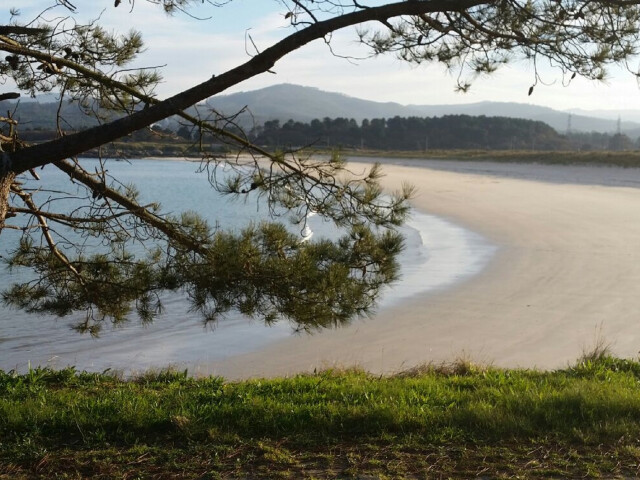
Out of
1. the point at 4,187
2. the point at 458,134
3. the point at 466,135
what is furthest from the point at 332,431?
the point at 466,135

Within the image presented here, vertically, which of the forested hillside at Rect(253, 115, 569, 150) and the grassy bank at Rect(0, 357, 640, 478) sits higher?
the forested hillside at Rect(253, 115, 569, 150)

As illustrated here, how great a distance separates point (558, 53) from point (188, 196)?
30896mm

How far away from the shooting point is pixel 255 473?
3838 mm

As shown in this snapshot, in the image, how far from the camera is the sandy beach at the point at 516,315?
27.3 feet

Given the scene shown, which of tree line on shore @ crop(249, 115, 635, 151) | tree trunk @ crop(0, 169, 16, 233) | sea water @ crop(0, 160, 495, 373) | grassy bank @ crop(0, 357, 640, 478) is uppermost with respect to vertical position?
tree line on shore @ crop(249, 115, 635, 151)

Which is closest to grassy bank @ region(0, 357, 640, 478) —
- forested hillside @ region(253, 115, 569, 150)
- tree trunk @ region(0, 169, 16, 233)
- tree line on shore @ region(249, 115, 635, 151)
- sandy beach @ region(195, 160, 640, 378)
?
tree trunk @ region(0, 169, 16, 233)

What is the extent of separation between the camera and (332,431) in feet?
14.5

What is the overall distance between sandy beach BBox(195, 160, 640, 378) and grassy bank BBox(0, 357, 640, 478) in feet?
8.38

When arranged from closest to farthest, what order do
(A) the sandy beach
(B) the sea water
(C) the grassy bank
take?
(C) the grassy bank < (A) the sandy beach < (B) the sea water

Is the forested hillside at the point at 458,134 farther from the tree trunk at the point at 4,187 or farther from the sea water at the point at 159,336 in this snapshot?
the tree trunk at the point at 4,187

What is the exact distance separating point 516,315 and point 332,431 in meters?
6.19

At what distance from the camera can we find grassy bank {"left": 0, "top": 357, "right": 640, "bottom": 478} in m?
3.91

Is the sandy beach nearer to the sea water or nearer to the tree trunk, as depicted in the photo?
the sea water

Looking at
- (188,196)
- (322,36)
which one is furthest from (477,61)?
(188,196)
